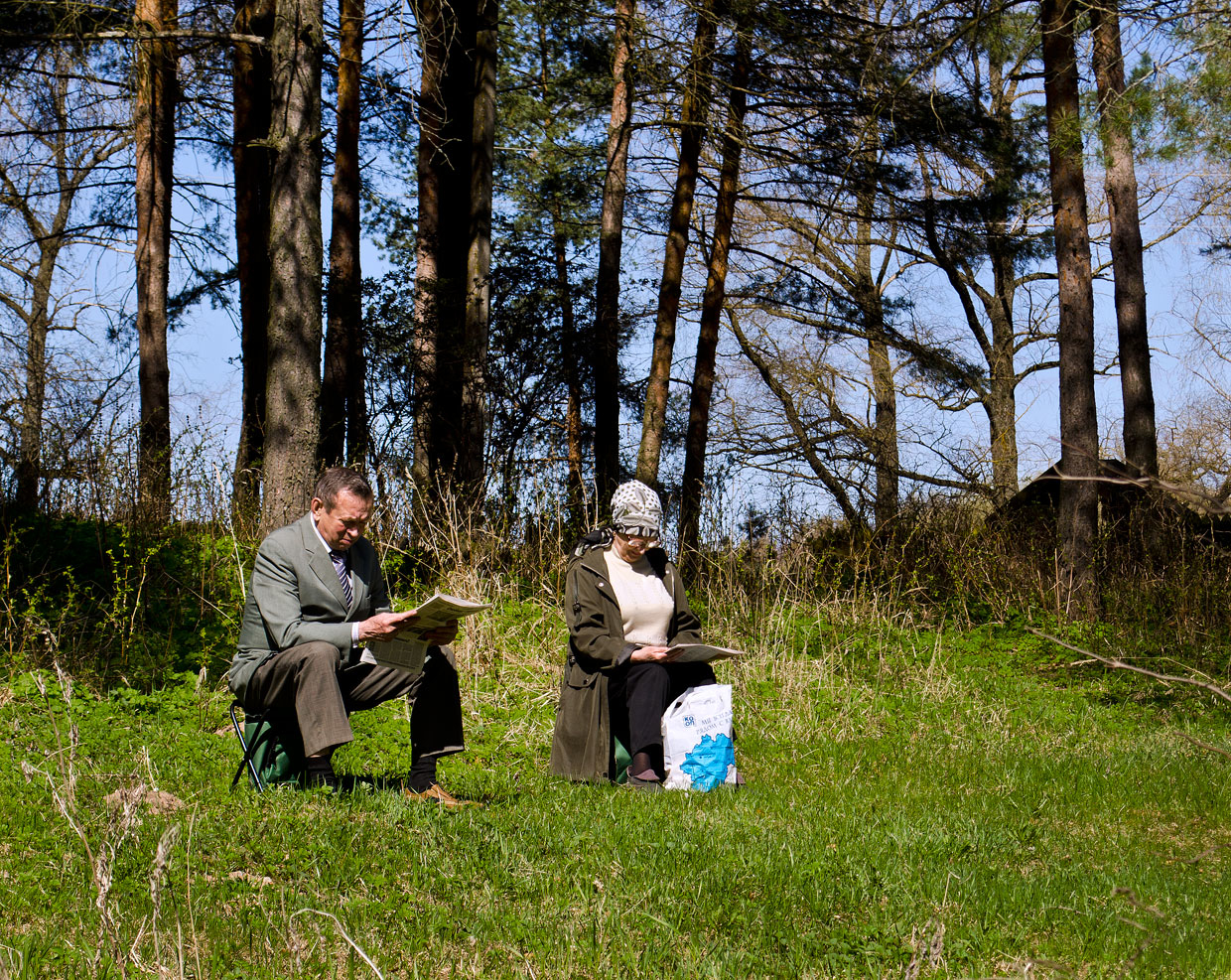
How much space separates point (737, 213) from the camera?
61.5 feet

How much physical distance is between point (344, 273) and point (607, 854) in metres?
9.40

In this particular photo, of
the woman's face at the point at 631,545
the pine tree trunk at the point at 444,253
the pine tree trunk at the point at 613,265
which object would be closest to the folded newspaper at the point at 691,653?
the woman's face at the point at 631,545

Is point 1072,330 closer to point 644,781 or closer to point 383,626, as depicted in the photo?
point 644,781

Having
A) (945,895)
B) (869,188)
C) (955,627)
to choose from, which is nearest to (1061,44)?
(869,188)

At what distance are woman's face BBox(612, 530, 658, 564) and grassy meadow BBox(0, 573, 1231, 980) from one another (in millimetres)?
1238

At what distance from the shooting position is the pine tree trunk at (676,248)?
42.8 ft

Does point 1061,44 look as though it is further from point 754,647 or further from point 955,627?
point 754,647

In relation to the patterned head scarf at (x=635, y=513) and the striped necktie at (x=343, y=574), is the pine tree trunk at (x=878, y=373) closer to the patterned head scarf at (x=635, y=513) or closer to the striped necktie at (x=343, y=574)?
the patterned head scarf at (x=635, y=513)

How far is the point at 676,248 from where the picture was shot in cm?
1419

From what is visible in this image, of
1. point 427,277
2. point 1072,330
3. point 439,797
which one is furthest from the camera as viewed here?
point 427,277

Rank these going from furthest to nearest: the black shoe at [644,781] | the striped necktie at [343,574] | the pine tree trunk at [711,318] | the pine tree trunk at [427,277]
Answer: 1. the pine tree trunk at [711,318]
2. the pine tree trunk at [427,277]
3. the black shoe at [644,781]
4. the striped necktie at [343,574]

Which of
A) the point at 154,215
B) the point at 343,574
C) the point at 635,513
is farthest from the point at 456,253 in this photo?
the point at 343,574

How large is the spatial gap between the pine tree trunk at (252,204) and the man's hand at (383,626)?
7.84 metres

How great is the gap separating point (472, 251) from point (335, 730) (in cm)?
736
